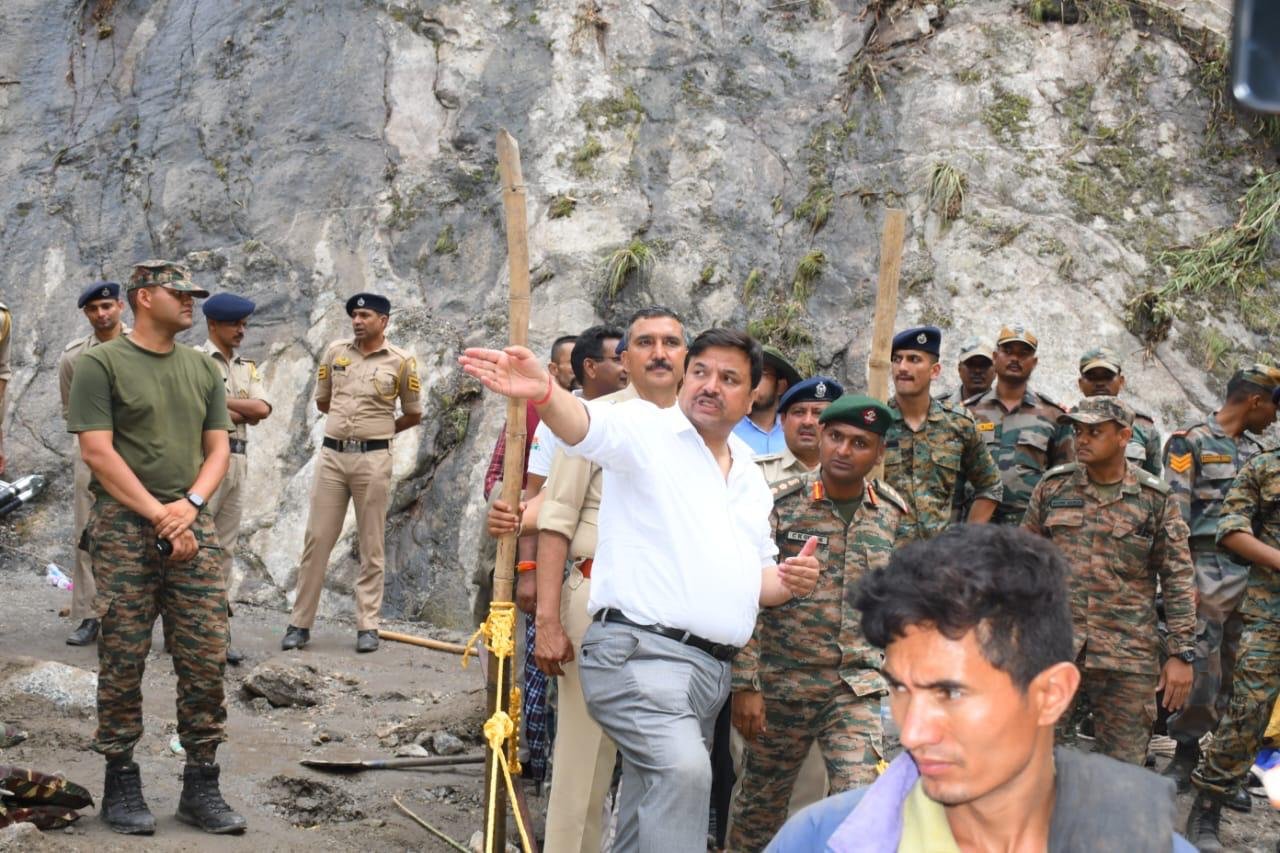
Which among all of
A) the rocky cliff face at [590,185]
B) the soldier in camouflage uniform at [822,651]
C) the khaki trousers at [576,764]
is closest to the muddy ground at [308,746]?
the khaki trousers at [576,764]

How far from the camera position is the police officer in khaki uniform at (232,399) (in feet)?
28.5

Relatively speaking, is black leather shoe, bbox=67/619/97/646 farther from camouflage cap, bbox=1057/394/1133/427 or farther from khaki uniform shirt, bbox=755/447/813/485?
camouflage cap, bbox=1057/394/1133/427

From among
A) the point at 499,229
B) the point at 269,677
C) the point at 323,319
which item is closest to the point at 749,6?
the point at 499,229

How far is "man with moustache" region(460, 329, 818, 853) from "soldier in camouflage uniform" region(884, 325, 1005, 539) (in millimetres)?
2177

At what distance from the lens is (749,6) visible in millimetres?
14039

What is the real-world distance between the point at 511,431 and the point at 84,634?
466cm

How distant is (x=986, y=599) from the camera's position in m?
2.26

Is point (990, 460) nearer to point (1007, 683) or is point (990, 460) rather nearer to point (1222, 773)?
point (1222, 773)

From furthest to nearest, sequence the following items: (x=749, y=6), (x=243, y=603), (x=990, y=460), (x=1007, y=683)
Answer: (x=749, y=6), (x=243, y=603), (x=990, y=460), (x=1007, y=683)

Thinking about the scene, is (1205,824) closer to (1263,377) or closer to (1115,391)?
(1263,377)

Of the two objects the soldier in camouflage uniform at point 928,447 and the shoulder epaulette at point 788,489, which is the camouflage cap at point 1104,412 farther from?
the shoulder epaulette at point 788,489

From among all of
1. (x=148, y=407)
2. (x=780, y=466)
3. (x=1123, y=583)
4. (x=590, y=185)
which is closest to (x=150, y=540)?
(x=148, y=407)

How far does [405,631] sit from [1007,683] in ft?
26.9

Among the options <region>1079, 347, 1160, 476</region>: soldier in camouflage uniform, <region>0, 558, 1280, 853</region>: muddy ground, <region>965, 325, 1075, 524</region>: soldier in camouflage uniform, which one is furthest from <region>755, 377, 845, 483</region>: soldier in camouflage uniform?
<region>1079, 347, 1160, 476</region>: soldier in camouflage uniform
